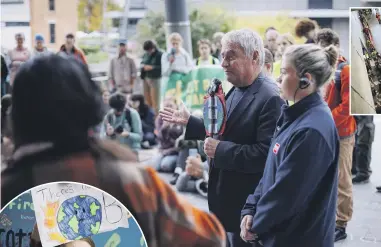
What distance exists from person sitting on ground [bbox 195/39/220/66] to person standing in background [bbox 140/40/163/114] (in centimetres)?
20

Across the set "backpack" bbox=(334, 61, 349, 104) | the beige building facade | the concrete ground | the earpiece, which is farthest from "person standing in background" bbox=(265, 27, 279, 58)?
the beige building facade

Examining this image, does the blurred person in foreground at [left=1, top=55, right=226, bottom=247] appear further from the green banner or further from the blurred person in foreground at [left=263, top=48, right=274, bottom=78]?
the blurred person in foreground at [left=263, top=48, right=274, bottom=78]

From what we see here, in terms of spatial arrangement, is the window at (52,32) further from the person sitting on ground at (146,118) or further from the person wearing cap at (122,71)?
the person sitting on ground at (146,118)

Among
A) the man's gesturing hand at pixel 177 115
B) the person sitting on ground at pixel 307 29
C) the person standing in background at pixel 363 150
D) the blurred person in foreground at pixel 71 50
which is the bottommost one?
the person standing in background at pixel 363 150

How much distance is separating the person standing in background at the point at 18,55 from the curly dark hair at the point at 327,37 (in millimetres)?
1304

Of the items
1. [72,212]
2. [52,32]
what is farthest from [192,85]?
[72,212]

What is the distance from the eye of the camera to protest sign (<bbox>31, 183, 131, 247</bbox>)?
251 centimetres

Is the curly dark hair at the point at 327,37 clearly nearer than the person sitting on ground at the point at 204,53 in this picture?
Yes

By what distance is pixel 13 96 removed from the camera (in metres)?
2.53

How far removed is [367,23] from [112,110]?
1.20 m

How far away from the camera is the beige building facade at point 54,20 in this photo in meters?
2.62

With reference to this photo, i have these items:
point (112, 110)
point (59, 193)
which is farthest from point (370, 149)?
point (59, 193)

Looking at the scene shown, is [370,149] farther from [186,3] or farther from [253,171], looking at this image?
[186,3]

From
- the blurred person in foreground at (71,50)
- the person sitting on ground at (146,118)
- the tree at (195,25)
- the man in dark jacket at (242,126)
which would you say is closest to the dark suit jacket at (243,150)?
the man in dark jacket at (242,126)
